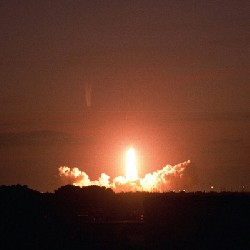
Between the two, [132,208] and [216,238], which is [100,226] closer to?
[216,238]

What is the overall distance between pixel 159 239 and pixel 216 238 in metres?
7.18

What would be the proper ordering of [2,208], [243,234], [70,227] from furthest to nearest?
[2,208] < [70,227] < [243,234]

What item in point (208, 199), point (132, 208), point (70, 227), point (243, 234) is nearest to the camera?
point (243, 234)

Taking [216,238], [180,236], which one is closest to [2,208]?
[180,236]

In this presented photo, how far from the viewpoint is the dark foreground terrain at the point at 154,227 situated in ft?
170

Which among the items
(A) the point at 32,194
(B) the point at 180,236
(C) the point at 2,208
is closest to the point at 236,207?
(B) the point at 180,236

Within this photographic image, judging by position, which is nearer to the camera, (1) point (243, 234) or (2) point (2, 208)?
(1) point (243, 234)

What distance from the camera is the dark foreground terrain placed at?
51.7 metres

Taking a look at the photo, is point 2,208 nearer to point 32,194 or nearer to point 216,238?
point 32,194

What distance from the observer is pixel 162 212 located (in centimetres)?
5919

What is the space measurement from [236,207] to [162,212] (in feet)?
29.1

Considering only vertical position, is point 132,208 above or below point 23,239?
above

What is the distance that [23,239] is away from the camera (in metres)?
53.4

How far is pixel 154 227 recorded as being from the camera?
5931 cm
